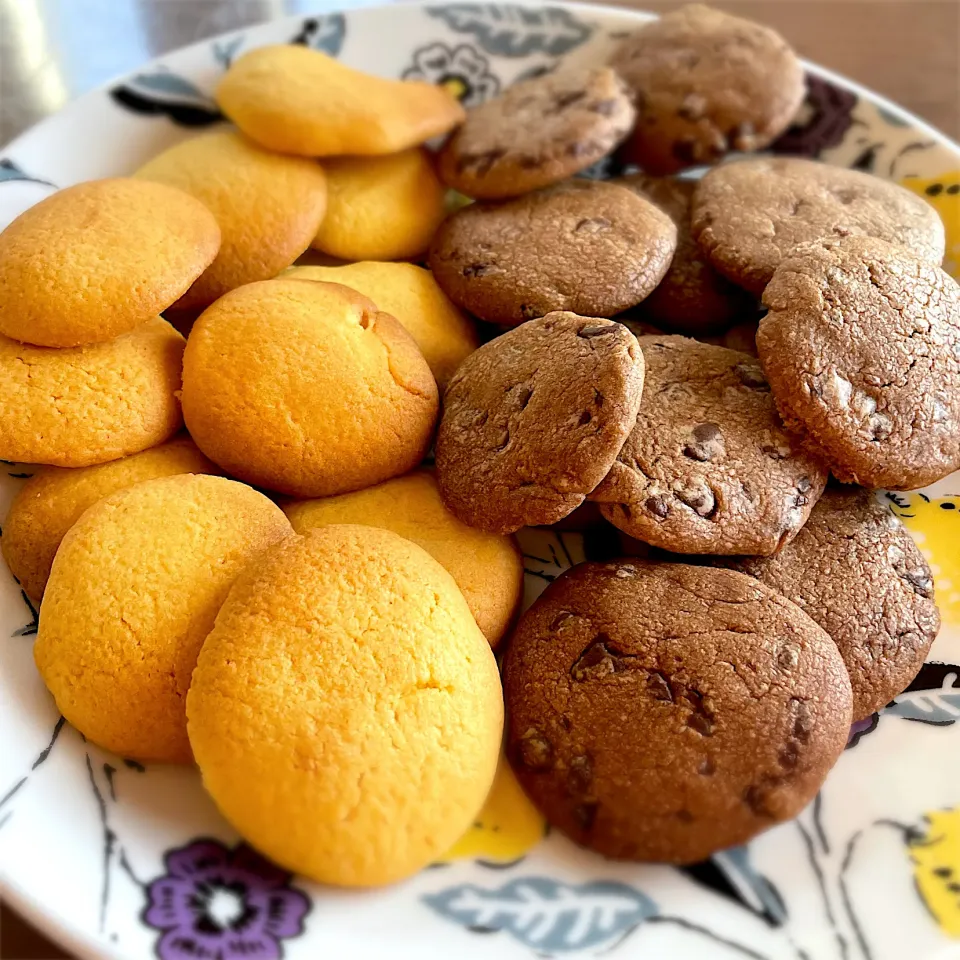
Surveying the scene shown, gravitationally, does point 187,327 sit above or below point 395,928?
above

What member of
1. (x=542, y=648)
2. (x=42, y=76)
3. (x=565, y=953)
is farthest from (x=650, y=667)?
(x=42, y=76)

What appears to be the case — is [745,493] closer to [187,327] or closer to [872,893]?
[872,893]

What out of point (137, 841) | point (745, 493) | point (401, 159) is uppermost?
point (401, 159)

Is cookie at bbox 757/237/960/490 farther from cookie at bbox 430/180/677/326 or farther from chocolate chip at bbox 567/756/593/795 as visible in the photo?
chocolate chip at bbox 567/756/593/795

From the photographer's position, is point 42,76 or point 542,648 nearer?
point 542,648

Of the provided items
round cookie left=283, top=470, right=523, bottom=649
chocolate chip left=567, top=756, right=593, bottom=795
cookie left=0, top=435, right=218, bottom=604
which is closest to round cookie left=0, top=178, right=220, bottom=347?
cookie left=0, top=435, right=218, bottom=604

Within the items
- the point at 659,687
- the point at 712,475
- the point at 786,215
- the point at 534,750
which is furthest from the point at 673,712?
the point at 786,215

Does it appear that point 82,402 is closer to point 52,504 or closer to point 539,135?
point 52,504

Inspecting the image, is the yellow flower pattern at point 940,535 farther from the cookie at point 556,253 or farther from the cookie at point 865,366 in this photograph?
the cookie at point 556,253
